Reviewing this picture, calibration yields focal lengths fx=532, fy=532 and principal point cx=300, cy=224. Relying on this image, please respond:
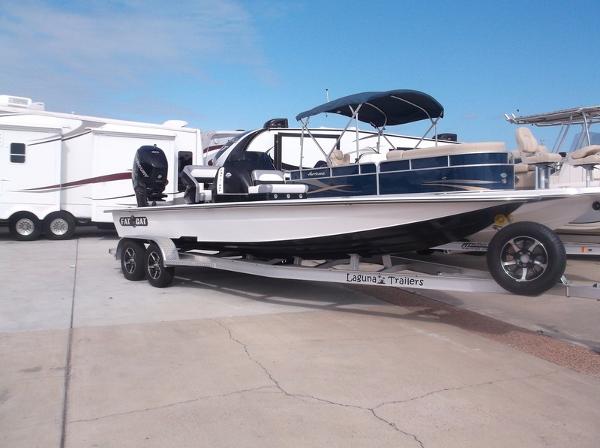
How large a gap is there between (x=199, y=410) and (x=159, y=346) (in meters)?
1.43

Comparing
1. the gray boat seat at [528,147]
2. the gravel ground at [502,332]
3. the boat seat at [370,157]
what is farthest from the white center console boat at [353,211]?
the gray boat seat at [528,147]

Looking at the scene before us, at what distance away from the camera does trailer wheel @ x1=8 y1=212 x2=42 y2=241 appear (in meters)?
12.5

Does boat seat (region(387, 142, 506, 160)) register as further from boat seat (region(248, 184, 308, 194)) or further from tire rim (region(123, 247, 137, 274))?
tire rim (region(123, 247, 137, 274))

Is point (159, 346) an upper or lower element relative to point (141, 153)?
lower

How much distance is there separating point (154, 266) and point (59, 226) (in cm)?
681

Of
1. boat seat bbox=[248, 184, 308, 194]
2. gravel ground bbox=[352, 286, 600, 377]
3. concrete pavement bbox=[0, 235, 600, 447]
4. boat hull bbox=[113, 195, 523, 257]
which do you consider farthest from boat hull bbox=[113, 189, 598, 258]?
gravel ground bbox=[352, 286, 600, 377]

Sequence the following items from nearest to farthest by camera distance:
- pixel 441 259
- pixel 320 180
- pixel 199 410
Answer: pixel 199 410, pixel 320 180, pixel 441 259

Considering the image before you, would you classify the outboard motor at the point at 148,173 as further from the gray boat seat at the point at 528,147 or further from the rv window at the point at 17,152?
the rv window at the point at 17,152

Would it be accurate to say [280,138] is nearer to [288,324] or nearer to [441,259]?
[441,259]

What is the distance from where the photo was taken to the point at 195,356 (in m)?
4.46

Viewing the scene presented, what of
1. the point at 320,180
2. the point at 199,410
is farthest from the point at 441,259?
the point at 199,410

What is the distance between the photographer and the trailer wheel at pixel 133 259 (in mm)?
7629

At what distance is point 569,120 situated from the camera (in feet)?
32.4

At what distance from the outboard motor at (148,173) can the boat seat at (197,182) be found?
0.40m
